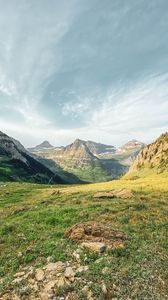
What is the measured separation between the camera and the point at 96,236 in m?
21.8

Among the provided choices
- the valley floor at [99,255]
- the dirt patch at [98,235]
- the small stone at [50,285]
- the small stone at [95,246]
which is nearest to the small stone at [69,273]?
the valley floor at [99,255]

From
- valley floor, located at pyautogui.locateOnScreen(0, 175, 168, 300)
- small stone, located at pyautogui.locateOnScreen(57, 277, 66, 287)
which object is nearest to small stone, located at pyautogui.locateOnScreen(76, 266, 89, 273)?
valley floor, located at pyautogui.locateOnScreen(0, 175, 168, 300)

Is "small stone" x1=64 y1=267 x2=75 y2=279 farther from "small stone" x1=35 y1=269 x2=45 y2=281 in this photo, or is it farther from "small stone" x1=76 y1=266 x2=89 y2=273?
"small stone" x1=35 y1=269 x2=45 y2=281

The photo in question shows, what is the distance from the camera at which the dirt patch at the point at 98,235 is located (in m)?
20.8

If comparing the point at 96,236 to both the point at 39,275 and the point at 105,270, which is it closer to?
the point at 105,270

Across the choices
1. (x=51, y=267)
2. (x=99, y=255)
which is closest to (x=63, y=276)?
(x=51, y=267)

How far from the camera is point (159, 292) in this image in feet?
51.2

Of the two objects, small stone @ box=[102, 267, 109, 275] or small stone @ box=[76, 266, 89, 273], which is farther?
small stone @ box=[76, 266, 89, 273]

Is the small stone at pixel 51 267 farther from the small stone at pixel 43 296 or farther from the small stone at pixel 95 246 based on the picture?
the small stone at pixel 95 246

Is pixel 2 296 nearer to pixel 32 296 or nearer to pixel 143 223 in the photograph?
pixel 32 296

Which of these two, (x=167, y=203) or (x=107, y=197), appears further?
(x=107, y=197)

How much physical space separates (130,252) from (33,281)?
6282 millimetres

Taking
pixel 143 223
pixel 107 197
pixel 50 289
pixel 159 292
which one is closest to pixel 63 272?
pixel 50 289

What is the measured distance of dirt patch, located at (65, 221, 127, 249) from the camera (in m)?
20.8
